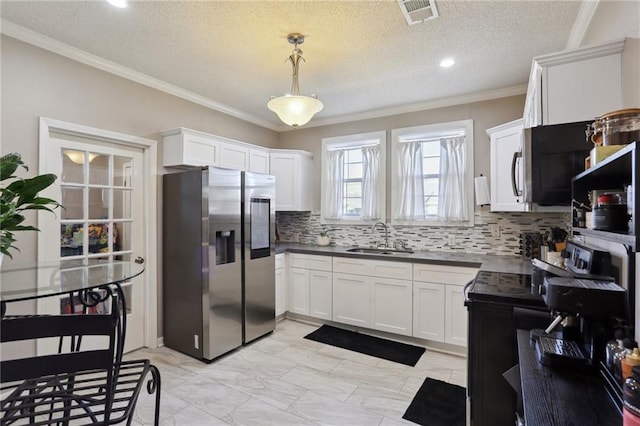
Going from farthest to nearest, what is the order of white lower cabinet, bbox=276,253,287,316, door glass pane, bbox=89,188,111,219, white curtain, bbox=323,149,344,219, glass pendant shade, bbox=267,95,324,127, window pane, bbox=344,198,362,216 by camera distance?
white curtain, bbox=323,149,344,219 < window pane, bbox=344,198,362,216 < white lower cabinet, bbox=276,253,287,316 < door glass pane, bbox=89,188,111,219 < glass pendant shade, bbox=267,95,324,127

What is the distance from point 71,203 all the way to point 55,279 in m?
1.57

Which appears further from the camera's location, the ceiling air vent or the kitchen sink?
the kitchen sink

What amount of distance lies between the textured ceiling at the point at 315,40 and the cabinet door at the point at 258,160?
2.63ft

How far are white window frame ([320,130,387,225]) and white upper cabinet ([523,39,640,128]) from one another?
227 cm

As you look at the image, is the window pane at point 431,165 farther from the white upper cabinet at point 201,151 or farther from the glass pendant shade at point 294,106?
the white upper cabinet at point 201,151

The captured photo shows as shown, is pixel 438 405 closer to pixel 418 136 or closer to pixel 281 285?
pixel 281 285

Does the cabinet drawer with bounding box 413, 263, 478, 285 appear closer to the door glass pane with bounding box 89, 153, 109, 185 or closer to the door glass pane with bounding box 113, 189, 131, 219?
the door glass pane with bounding box 113, 189, 131, 219

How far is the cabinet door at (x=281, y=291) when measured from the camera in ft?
12.7

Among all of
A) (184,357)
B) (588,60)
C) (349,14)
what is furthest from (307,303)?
(588,60)

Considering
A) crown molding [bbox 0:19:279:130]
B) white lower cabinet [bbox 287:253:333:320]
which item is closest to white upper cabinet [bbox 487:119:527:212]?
white lower cabinet [bbox 287:253:333:320]

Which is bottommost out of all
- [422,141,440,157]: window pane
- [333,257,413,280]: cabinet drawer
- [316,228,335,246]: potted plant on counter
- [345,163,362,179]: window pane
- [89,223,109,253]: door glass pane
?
[333,257,413,280]: cabinet drawer

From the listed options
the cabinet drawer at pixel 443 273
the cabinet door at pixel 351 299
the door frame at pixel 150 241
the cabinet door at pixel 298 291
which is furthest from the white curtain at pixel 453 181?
the door frame at pixel 150 241

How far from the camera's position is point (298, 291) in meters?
3.97

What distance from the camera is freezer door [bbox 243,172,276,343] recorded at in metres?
3.30
